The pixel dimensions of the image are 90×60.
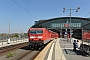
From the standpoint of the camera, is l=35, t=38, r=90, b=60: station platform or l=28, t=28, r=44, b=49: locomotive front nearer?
l=35, t=38, r=90, b=60: station platform

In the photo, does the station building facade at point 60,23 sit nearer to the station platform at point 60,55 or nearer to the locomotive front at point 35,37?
the locomotive front at point 35,37

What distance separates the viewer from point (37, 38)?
23.7 m

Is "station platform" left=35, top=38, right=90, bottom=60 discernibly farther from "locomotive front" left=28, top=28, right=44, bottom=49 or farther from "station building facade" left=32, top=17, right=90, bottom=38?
"station building facade" left=32, top=17, right=90, bottom=38

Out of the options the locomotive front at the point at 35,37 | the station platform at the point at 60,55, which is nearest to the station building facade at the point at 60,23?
the locomotive front at the point at 35,37

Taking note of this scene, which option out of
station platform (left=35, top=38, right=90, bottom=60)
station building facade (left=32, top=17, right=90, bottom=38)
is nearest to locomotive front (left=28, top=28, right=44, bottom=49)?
station platform (left=35, top=38, right=90, bottom=60)

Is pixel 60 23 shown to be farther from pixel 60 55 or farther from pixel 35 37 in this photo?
pixel 60 55

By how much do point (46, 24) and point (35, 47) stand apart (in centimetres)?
10586

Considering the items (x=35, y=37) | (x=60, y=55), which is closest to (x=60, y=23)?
(x=35, y=37)

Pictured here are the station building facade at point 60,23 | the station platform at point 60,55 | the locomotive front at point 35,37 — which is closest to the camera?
the station platform at point 60,55

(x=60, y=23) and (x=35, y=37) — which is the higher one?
(x=60, y=23)

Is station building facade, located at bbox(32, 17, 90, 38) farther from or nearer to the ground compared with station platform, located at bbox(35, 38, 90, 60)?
farther from the ground

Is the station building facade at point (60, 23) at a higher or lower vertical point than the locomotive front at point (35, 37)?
higher

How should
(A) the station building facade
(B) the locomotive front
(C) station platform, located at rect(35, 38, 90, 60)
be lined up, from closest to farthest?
(C) station platform, located at rect(35, 38, 90, 60), (B) the locomotive front, (A) the station building facade

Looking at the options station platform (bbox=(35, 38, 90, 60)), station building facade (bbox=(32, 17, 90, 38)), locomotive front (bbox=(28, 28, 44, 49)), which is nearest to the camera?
station platform (bbox=(35, 38, 90, 60))
